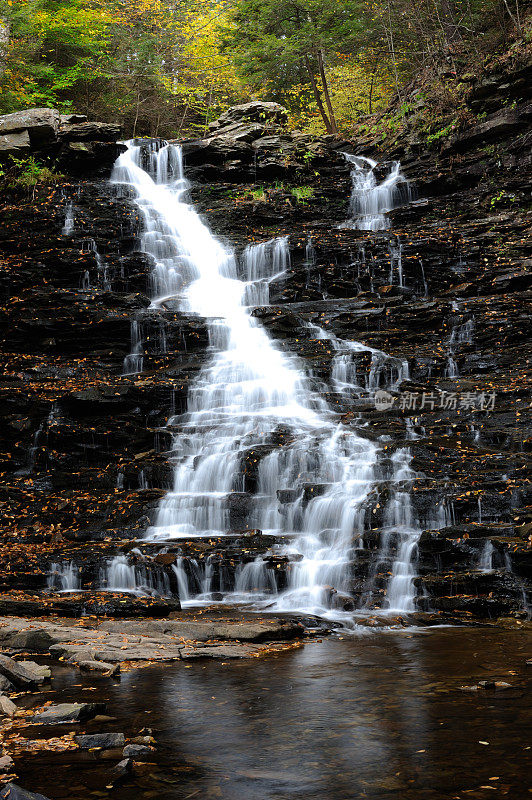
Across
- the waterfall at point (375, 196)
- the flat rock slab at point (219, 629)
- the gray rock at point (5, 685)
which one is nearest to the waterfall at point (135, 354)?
the waterfall at point (375, 196)

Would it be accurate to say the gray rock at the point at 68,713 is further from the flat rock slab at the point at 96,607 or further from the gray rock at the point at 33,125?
the gray rock at the point at 33,125

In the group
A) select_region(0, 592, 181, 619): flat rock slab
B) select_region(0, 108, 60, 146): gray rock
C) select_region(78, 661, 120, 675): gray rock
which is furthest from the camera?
select_region(0, 108, 60, 146): gray rock

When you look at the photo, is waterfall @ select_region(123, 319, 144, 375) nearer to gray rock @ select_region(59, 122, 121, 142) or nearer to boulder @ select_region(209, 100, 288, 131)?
gray rock @ select_region(59, 122, 121, 142)

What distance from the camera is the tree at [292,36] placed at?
73.2 feet

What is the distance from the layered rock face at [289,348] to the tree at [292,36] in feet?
8.94

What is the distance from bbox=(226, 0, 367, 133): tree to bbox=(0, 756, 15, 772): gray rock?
24162 mm

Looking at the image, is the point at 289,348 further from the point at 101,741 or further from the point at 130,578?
the point at 101,741

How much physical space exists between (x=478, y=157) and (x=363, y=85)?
10.9m

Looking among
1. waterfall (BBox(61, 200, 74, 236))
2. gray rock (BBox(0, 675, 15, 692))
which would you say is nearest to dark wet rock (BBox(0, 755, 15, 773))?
gray rock (BBox(0, 675, 15, 692))

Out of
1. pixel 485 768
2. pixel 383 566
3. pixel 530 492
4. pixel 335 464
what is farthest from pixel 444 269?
pixel 485 768

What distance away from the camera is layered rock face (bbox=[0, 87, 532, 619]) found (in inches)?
321

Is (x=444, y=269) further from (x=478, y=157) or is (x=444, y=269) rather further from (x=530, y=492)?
(x=530, y=492)

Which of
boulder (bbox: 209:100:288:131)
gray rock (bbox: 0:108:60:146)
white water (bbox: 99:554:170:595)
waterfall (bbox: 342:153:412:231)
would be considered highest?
boulder (bbox: 209:100:288:131)

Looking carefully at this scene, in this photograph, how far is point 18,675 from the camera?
4.32m
